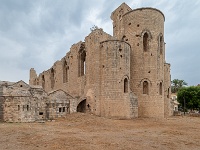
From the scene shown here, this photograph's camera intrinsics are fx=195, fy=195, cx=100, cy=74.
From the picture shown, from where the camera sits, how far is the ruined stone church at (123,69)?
1945 cm

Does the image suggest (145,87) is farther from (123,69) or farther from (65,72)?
(65,72)

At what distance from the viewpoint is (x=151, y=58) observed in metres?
22.2

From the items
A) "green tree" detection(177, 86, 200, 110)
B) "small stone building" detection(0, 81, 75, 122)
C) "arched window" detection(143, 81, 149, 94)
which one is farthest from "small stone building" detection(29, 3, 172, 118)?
"green tree" detection(177, 86, 200, 110)

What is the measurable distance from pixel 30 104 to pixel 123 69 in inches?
373

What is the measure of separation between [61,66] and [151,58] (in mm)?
12860

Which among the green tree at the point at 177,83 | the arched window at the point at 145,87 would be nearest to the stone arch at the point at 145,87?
the arched window at the point at 145,87

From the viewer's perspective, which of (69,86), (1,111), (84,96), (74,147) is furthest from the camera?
(69,86)

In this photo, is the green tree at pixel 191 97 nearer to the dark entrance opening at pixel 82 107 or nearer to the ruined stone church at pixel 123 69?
the ruined stone church at pixel 123 69

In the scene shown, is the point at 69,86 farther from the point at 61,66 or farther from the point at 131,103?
the point at 131,103

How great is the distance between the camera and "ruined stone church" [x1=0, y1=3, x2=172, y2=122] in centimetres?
1945

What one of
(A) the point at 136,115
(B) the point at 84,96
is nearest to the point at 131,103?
(A) the point at 136,115

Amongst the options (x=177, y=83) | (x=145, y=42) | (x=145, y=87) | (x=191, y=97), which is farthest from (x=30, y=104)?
(x=177, y=83)

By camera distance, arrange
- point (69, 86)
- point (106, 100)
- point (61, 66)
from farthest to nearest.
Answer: point (61, 66) → point (69, 86) → point (106, 100)

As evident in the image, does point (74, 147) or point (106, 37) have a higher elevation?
point (106, 37)
